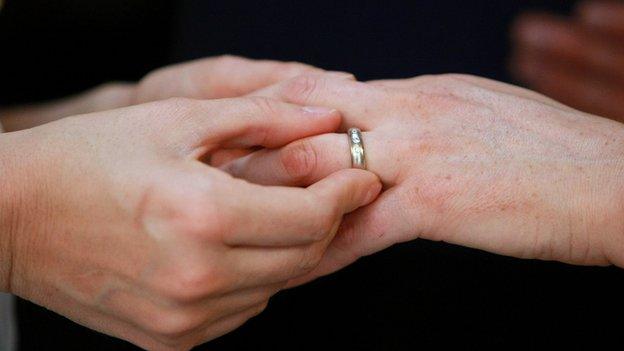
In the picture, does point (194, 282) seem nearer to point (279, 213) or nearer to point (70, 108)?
point (279, 213)

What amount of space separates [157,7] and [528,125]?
1334 mm

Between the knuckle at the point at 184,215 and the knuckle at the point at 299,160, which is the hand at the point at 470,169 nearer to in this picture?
the knuckle at the point at 299,160

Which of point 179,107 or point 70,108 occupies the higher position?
point 179,107

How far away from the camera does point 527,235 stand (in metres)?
1.04

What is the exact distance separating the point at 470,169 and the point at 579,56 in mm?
1029

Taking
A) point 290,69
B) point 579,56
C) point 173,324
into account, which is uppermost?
point 290,69

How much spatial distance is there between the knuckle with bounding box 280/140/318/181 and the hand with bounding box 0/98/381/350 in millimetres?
106

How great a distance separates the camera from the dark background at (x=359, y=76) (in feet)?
4.01

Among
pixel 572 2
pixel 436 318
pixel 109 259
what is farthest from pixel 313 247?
pixel 572 2

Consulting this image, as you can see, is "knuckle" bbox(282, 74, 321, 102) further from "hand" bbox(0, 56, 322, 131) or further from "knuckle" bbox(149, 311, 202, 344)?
"knuckle" bbox(149, 311, 202, 344)

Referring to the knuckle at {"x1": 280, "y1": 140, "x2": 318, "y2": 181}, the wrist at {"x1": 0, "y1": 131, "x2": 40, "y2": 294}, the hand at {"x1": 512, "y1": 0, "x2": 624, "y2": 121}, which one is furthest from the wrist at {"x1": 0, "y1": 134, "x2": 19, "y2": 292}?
the hand at {"x1": 512, "y1": 0, "x2": 624, "y2": 121}

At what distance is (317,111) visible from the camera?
1.13 m

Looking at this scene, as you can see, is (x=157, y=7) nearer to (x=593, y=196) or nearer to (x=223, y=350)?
(x=223, y=350)

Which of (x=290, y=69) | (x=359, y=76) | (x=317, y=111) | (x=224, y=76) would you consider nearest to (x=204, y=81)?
(x=224, y=76)
